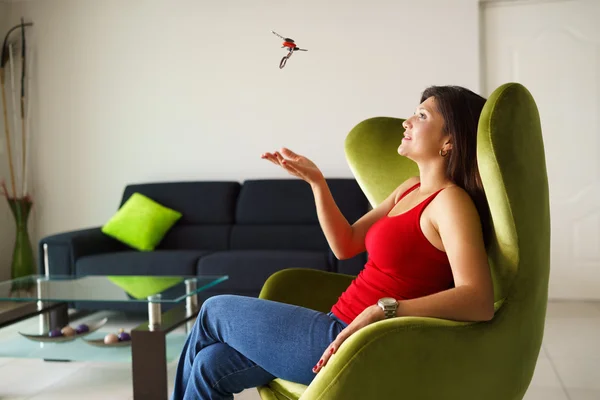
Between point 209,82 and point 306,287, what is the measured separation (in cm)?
327

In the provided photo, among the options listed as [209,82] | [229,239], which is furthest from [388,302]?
[209,82]

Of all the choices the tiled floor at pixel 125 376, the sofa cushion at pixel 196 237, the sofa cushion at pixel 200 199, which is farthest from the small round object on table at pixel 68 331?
the sofa cushion at pixel 200 199

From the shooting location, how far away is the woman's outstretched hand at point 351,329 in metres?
1.42

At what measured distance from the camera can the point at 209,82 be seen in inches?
198

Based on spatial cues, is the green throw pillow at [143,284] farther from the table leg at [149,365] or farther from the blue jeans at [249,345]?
the blue jeans at [249,345]

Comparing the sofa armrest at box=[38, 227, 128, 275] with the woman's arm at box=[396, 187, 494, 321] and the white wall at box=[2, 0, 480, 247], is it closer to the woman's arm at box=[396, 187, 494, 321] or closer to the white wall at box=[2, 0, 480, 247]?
the white wall at box=[2, 0, 480, 247]

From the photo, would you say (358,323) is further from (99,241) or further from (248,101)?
(248,101)

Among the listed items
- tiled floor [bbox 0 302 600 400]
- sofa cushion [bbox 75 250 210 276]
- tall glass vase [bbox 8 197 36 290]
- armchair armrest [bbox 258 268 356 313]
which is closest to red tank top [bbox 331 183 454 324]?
armchair armrest [bbox 258 268 356 313]

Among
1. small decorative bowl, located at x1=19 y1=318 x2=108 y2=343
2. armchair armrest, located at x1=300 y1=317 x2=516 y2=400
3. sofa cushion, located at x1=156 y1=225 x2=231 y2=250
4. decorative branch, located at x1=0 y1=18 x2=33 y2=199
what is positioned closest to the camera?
armchair armrest, located at x1=300 y1=317 x2=516 y2=400

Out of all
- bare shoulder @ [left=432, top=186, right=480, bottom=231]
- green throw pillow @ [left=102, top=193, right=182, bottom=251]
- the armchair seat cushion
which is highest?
bare shoulder @ [left=432, top=186, right=480, bottom=231]

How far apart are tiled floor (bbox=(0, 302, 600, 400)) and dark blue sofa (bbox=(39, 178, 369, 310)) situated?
1.84 ft

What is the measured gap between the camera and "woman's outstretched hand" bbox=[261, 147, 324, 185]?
1.74m

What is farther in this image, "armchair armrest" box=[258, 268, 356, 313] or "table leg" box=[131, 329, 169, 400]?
"table leg" box=[131, 329, 169, 400]

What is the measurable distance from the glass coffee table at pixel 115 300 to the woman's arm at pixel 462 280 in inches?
52.1
